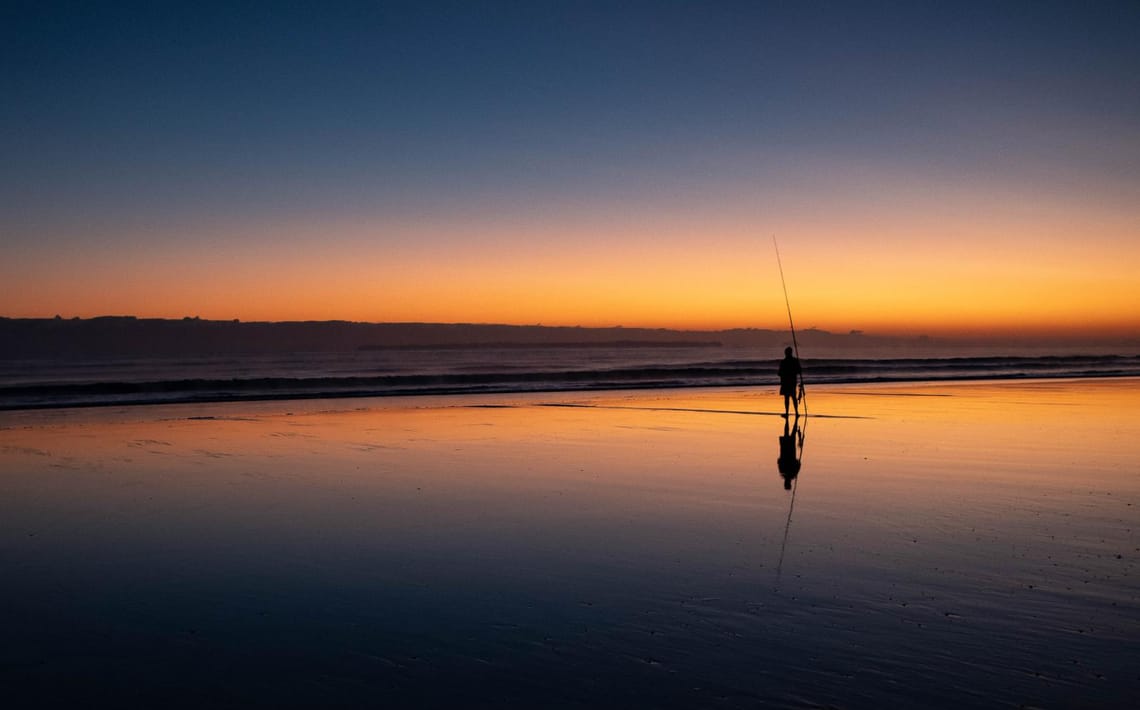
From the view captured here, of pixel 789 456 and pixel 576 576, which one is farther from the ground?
pixel 789 456

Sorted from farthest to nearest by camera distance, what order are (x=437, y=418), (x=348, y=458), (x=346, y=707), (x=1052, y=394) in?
(x=1052, y=394), (x=437, y=418), (x=348, y=458), (x=346, y=707)

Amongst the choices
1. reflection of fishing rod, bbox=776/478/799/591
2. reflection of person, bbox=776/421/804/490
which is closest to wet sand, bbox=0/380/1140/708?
reflection of fishing rod, bbox=776/478/799/591

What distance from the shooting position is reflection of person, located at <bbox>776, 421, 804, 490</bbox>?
43.9ft

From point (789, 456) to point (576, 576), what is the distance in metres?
8.89

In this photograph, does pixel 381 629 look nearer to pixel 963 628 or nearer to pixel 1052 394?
pixel 963 628

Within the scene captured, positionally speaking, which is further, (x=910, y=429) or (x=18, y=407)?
(x=18, y=407)

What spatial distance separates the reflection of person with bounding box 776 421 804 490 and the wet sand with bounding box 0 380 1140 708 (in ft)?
0.86

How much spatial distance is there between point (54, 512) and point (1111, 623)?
11.9 m

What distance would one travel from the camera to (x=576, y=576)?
780cm

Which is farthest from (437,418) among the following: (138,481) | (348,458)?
(138,481)

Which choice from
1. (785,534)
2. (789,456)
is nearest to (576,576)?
(785,534)

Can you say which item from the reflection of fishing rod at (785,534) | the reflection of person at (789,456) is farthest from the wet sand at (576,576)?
the reflection of person at (789,456)

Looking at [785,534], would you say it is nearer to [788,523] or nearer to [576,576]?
[788,523]

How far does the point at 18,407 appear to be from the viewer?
30.0 m
